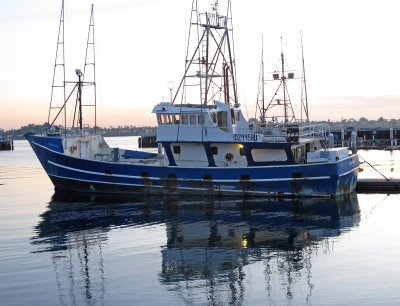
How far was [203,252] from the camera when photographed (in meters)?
17.0

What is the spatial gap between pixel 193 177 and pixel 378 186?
1142cm

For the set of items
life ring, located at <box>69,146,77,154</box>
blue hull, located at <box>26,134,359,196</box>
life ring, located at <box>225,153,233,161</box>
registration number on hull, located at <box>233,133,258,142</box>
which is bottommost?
blue hull, located at <box>26,134,359,196</box>

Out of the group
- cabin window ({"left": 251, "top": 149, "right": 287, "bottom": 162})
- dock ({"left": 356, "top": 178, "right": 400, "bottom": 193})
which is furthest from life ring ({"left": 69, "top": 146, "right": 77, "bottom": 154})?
dock ({"left": 356, "top": 178, "right": 400, "bottom": 193})

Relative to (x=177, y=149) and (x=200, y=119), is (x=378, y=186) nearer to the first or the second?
(x=200, y=119)

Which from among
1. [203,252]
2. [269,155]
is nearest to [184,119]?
[269,155]

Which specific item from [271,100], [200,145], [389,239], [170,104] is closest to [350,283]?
[389,239]

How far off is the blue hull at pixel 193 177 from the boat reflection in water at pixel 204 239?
0.72 m

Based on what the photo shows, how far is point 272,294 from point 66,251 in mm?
7987

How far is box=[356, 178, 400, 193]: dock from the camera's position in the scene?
30047 millimetres

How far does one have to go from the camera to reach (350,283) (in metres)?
13.5

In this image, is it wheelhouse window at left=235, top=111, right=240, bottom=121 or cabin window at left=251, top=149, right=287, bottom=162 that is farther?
wheelhouse window at left=235, top=111, right=240, bottom=121

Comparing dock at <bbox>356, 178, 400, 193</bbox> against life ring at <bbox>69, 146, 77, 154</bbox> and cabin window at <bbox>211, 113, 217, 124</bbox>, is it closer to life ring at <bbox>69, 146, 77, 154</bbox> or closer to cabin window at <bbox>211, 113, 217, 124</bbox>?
cabin window at <bbox>211, 113, 217, 124</bbox>

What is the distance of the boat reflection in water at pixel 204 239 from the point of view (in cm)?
1381

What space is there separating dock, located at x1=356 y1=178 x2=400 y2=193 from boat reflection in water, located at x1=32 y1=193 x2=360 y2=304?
8.27 feet
